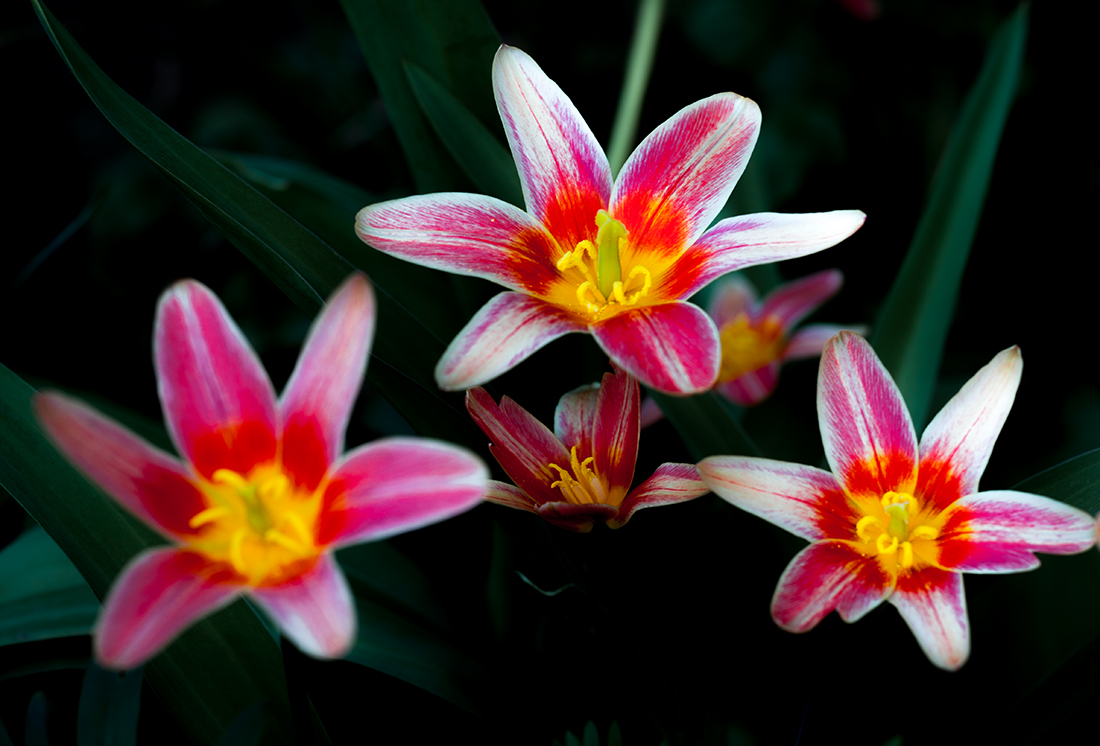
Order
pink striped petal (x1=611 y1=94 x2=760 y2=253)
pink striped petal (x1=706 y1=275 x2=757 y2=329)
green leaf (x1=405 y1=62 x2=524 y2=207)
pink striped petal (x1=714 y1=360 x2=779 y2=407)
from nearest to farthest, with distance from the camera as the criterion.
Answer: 1. pink striped petal (x1=611 y1=94 x2=760 y2=253)
2. green leaf (x1=405 y1=62 x2=524 y2=207)
3. pink striped petal (x1=714 y1=360 x2=779 y2=407)
4. pink striped petal (x1=706 y1=275 x2=757 y2=329)

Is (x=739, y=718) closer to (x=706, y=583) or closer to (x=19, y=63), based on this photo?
(x=706, y=583)

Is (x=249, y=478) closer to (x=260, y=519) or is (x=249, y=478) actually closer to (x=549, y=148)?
(x=260, y=519)

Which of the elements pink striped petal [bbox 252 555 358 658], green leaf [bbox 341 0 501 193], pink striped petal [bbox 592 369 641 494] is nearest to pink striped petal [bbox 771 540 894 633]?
pink striped petal [bbox 592 369 641 494]

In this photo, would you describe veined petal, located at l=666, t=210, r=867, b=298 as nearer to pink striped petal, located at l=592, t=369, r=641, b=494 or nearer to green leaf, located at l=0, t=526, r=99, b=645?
pink striped petal, located at l=592, t=369, r=641, b=494

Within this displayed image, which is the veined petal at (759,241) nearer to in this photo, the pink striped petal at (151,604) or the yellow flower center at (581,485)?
the yellow flower center at (581,485)

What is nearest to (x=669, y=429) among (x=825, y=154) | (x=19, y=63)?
(x=825, y=154)

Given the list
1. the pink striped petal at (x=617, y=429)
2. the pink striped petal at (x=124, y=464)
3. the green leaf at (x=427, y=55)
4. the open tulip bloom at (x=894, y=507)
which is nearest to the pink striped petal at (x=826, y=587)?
the open tulip bloom at (x=894, y=507)
